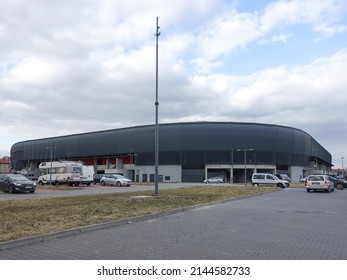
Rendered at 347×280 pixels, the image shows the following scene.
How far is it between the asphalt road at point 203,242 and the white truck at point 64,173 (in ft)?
115

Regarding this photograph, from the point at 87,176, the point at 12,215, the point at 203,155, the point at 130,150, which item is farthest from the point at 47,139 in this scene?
the point at 12,215

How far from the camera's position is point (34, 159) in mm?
127500

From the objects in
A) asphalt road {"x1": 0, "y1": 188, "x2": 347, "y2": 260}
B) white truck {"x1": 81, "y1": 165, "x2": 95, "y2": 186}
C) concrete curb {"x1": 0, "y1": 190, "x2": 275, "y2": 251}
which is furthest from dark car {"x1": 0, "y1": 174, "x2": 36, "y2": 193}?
asphalt road {"x1": 0, "y1": 188, "x2": 347, "y2": 260}

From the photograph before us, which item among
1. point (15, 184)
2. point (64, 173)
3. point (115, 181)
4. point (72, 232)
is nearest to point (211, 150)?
point (115, 181)

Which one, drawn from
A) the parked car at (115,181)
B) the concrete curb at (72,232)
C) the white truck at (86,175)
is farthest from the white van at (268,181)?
the concrete curb at (72,232)

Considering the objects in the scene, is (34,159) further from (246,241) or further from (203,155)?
(246,241)

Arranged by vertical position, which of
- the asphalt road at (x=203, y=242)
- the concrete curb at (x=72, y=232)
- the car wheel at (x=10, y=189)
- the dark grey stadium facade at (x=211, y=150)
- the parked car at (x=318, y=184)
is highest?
the dark grey stadium facade at (x=211, y=150)

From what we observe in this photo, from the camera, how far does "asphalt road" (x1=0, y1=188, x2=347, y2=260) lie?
746 cm

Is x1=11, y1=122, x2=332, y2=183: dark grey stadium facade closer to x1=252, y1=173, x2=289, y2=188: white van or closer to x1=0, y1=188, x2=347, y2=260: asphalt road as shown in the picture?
x1=252, y1=173, x2=289, y2=188: white van

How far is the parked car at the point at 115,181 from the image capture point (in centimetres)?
5064

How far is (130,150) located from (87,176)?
53407 mm

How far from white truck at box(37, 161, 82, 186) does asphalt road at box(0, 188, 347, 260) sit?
35.0 metres

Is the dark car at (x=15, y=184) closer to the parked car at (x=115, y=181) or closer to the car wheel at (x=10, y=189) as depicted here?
the car wheel at (x=10, y=189)
